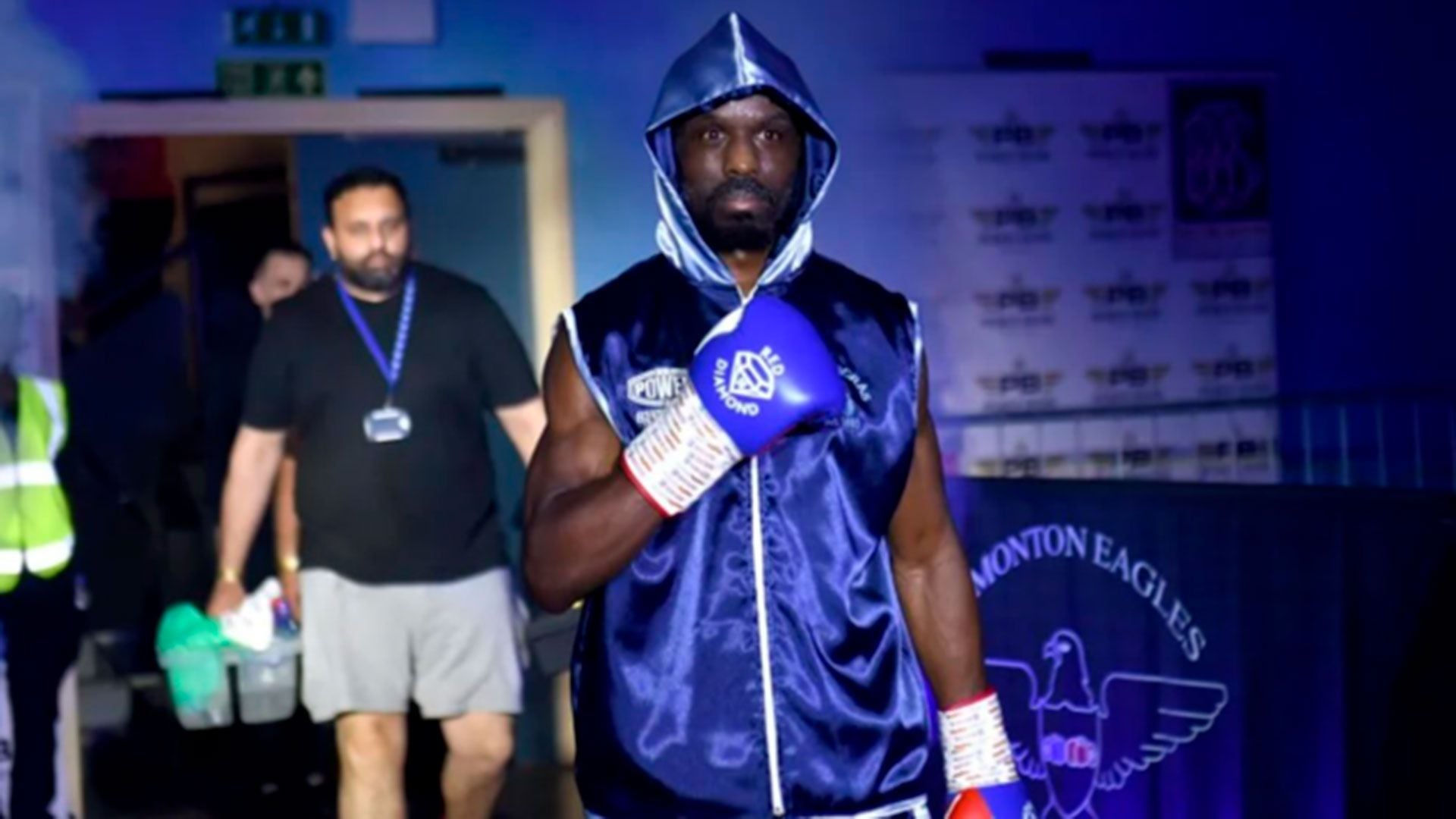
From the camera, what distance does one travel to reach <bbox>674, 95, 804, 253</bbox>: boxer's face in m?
3.44

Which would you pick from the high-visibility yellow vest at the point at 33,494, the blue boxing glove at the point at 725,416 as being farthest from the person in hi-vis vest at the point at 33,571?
the blue boxing glove at the point at 725,416

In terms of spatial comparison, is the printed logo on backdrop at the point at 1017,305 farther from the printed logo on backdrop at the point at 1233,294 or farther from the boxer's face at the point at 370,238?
the boxer's face at the point at 370,238

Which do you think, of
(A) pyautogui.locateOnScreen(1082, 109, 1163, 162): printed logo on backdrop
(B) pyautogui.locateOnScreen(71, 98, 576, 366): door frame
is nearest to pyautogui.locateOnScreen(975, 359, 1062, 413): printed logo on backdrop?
(A) pyautogui.locateOnScreen(1082, 109, 1163, 162): printed logo on backdrop

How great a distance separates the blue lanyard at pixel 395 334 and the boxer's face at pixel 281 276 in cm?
139

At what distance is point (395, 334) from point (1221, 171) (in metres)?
3.79

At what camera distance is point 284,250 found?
823 cm

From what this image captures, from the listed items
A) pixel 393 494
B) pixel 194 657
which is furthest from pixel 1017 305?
pixel 194 657

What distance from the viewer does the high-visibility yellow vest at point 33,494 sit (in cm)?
692

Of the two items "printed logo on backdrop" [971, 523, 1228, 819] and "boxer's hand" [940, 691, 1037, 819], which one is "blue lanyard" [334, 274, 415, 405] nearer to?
"printed logo on backdrop" [971, 523, 1228, 819]

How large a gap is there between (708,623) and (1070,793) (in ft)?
8.14

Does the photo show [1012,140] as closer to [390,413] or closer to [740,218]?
[390,413]

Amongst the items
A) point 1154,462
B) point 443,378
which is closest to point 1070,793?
point 443,378

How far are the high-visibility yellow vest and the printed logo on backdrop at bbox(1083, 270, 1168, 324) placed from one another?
12.6 ft

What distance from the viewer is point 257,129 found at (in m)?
7.91
